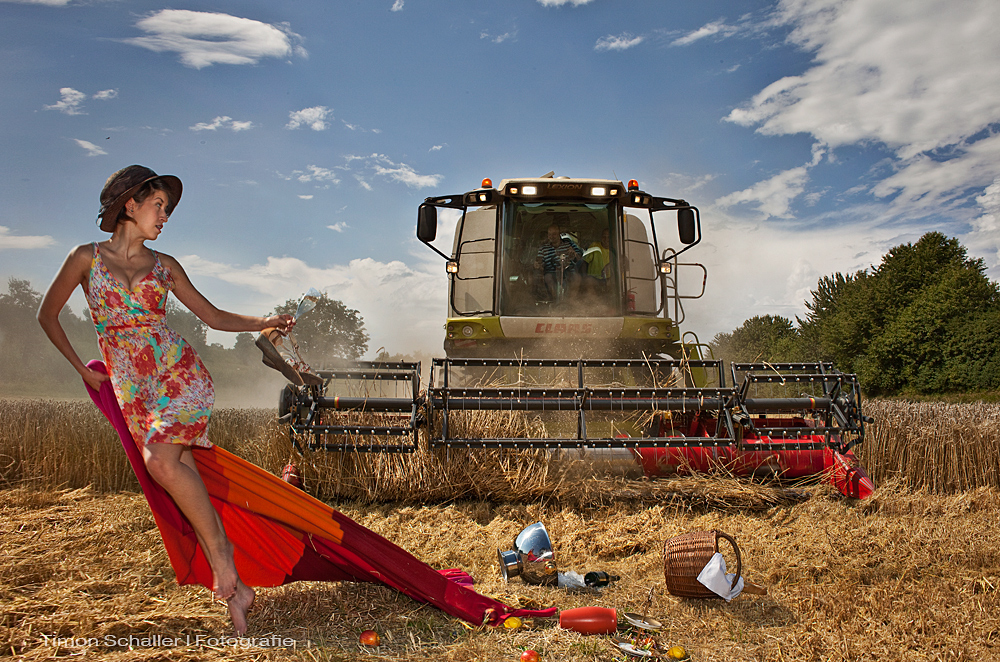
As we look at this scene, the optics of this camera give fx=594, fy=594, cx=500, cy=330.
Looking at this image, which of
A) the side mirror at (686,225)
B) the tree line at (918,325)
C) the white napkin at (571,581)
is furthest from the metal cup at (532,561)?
the tree line at (918,325)

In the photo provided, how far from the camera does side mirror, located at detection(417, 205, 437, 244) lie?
5676mm

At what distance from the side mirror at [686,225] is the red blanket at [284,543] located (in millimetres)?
4213

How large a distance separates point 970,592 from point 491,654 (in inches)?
96.5

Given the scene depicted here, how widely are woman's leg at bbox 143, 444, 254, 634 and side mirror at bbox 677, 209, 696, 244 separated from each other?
4.89 metres

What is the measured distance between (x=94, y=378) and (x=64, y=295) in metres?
0.35

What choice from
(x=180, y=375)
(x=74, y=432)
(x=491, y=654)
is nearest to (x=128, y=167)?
(x=180, y=375)

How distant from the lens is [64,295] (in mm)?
2316

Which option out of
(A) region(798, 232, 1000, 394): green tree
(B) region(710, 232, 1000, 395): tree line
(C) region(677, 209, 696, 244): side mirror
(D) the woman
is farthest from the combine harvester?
(A) region(798, 232, 1000, 394): green tree

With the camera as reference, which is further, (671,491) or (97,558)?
(671,491)

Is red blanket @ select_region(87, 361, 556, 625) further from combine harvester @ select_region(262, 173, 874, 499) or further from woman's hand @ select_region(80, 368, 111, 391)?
combine harvester @ select_region(262, 173, 874, 499)

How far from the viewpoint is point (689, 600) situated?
2.92 metres

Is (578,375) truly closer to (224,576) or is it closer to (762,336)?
(224,576)

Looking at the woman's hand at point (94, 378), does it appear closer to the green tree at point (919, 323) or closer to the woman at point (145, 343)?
the woman at point (145, 343)

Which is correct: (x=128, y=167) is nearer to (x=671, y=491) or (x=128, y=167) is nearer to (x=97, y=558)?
(x=97, y=558)
